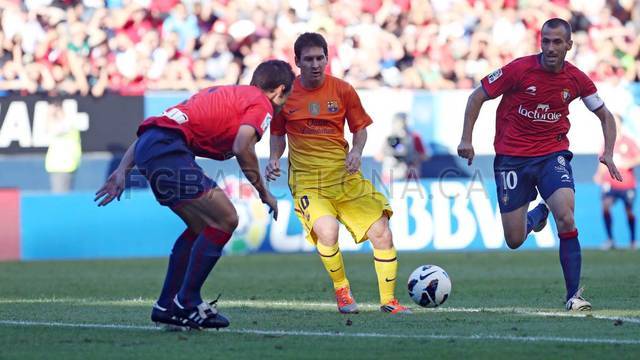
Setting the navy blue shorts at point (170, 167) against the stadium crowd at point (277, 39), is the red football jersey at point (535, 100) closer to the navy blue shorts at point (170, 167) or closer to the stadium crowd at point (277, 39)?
the navy blue shorts at point (170, 167)

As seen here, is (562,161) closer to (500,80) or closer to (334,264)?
(500,80)

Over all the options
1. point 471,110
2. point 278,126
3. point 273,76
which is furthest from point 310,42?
point 273,76

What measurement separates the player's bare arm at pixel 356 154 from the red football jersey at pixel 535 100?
3.76 feet

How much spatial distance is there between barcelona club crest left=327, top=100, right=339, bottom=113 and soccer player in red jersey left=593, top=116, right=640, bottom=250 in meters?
11.1

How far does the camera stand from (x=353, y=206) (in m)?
9.88

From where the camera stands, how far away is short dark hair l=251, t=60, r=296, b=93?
7859 millimetres

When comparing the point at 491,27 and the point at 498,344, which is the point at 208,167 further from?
the point at 498,344

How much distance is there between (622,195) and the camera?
66.3 feet

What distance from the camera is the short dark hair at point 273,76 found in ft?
25.8

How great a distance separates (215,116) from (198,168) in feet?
1.19

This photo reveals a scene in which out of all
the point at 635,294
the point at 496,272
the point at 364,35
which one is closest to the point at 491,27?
the point at 364,35

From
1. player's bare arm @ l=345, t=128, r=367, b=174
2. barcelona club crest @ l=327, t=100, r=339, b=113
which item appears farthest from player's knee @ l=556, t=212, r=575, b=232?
barcelona club crest @ l=327, t=100, r=339, b=113

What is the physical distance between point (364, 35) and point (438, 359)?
15915 millimetres

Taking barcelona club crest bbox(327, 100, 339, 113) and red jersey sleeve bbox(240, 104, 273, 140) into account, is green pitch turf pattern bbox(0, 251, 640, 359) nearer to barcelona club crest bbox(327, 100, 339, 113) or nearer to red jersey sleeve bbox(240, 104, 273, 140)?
red jersey sleeve bbox(240, 104, 273, 140)
